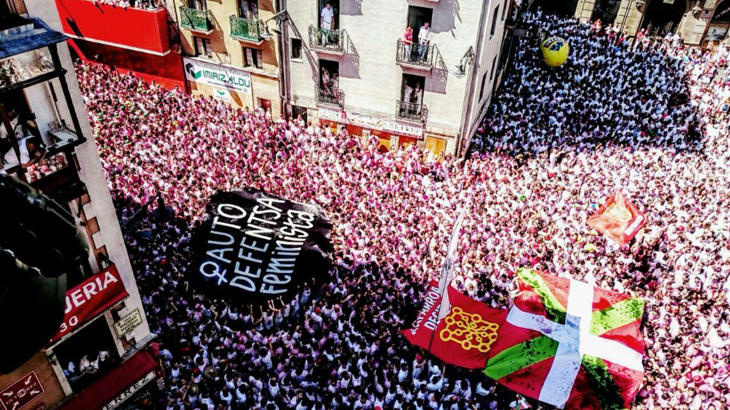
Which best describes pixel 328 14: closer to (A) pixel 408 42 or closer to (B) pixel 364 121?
(A) pixel 408 42

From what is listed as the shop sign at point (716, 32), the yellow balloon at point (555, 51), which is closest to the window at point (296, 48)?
the yellow balloon at point (555, 51)

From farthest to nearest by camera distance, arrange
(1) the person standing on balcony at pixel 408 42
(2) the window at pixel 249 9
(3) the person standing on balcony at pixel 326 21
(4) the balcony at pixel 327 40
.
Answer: (2) the window at pixel 249 9 < (4) the balcony at pixel 327 40 < (3) the person standing on balcony at pixel 326 21 < (1) the person standing on balcony at pixel 408 42

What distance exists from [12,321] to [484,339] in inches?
498

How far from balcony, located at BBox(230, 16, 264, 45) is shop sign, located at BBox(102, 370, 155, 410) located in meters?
16.6

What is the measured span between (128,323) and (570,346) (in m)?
12.4

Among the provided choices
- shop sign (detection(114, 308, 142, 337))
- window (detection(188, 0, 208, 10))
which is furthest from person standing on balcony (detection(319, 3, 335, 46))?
shop sign (detection(114, 308, 142, 337))

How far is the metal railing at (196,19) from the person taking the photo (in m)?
24.2

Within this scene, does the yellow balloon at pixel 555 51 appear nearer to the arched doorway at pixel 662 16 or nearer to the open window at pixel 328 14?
the arched doorway at pixel 662 16

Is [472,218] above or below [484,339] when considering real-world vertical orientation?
above

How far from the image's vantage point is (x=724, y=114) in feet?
80.7

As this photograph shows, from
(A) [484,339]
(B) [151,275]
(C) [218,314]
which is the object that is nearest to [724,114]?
(A) [484,339]

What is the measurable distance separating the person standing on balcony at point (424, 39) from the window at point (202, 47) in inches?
447

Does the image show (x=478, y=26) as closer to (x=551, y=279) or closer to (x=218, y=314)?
(x=551, y=279)

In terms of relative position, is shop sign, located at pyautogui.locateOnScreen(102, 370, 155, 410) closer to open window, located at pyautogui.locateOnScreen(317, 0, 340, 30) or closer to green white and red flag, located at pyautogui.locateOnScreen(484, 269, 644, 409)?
green white and red flag, located at pyautogui.locateOnScreen(484, 269, 644, 409)
